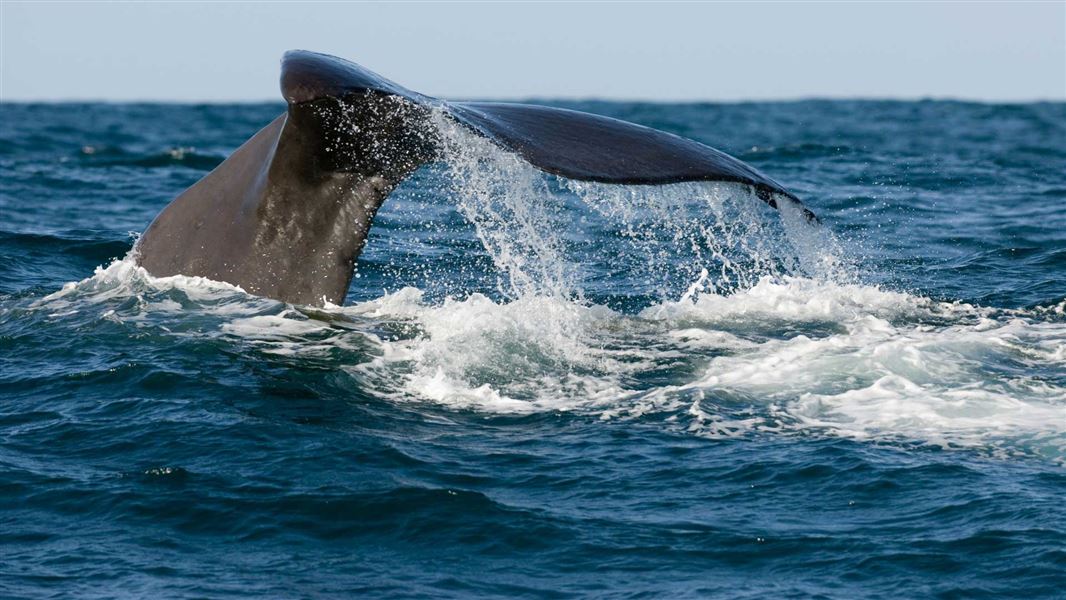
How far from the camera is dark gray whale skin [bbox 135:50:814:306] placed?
22.1 feet

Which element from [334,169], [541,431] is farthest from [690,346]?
[334,169]

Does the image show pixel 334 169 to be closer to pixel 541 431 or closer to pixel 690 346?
pixel 541 431

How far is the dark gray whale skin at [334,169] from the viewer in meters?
6.75

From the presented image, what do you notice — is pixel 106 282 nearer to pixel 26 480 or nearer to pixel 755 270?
pixel 26 480

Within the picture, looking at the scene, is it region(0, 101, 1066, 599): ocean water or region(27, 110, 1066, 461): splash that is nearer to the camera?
region(0, 101, 1066, 599): ocean water

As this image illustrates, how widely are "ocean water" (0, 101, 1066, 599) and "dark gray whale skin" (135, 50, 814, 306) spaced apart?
225 mm

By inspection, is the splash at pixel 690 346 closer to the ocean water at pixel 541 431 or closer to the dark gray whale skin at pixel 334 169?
the ocean water at pixel 541 431

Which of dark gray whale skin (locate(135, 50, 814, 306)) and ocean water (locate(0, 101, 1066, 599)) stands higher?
dark gray whale skin (locate(135, 50, 814, 306))

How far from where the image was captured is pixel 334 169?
799cm

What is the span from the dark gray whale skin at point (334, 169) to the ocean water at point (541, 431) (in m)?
0.23

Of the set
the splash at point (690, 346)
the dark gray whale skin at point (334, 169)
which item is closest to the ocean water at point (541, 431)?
the splash at point (690, 346)

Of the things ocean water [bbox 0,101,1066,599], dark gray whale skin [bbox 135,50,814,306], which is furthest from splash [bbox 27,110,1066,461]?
dark gray whale skin [bbox 135,50,814,306]

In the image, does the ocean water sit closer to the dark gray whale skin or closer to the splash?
the splash

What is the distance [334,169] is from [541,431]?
1964 mm
